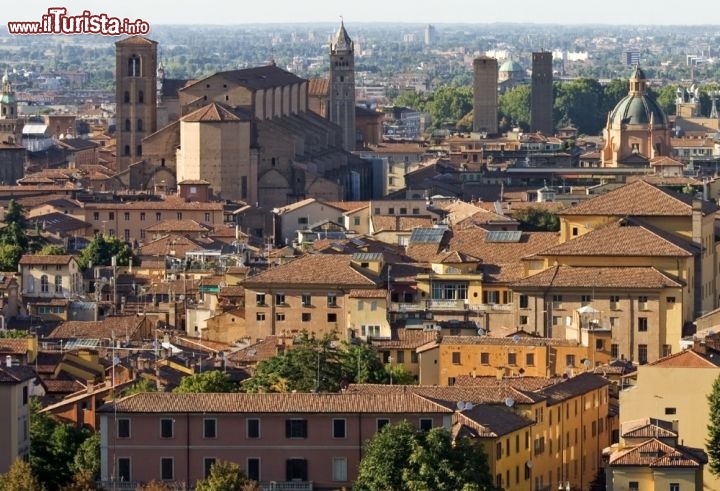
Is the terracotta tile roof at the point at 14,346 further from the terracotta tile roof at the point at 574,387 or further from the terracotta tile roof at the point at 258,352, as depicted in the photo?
the terracotta tile roof at the point at 574,387

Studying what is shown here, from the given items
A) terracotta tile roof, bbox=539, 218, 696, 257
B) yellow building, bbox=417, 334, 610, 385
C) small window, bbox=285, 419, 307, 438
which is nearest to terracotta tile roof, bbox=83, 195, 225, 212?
terracotta tile roof, bbox=539, 218, 696, 257

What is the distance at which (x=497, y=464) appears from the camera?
37188 mm

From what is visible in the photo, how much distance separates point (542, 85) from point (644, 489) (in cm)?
11240

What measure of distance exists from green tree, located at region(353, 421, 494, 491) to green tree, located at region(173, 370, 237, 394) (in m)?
6.15

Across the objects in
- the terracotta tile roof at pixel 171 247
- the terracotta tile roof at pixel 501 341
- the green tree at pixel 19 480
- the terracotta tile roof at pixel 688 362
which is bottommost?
the terracotta tile roof at pixel 171 247

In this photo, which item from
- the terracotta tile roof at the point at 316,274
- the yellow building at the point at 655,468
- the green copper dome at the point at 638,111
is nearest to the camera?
the yellow building at the point at 655,468

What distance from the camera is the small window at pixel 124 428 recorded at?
121 feet

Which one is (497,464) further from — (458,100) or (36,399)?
(458,100)

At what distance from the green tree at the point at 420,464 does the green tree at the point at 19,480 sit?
3.30m

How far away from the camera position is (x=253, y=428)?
36.8 metres

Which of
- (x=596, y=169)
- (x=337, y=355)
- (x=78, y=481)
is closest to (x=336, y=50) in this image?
(x=596, y=169)

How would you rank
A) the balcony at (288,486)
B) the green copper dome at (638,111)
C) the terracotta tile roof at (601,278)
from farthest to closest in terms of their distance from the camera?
the green copper dome at (638,111) → the terracotta tile roof at (601,278) → the balcony at (288,486)

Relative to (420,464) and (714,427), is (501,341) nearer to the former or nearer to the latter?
(714,427)

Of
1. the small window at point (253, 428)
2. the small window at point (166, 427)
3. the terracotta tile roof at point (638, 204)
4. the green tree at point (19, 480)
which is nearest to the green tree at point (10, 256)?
the terracotta tile roof at point (638, 204)
